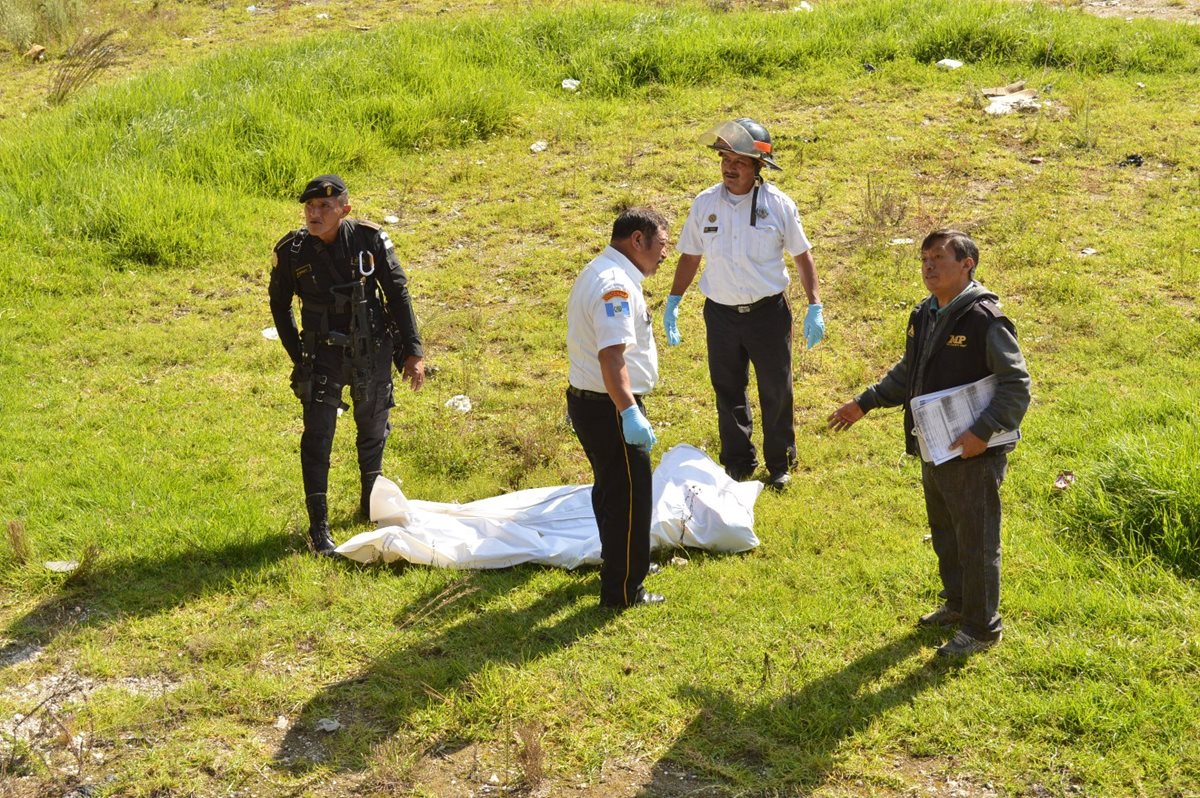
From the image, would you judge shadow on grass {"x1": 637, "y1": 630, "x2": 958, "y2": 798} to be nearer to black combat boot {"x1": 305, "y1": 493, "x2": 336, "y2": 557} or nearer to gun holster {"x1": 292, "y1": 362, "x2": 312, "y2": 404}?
black combat boot {"x1": 305, "y1": 493, "x2": 336, "y2": 557}

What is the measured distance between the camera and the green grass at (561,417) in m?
4.37

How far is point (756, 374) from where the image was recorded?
648 cm

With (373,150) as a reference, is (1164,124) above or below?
below

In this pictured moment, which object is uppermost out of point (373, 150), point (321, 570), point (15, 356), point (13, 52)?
point (13, 52)

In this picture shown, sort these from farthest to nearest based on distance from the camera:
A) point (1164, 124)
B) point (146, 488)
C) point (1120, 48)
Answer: point (1120, 48), point (1164, 124), point (146, 488)

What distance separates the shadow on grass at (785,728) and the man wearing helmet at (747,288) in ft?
6.23

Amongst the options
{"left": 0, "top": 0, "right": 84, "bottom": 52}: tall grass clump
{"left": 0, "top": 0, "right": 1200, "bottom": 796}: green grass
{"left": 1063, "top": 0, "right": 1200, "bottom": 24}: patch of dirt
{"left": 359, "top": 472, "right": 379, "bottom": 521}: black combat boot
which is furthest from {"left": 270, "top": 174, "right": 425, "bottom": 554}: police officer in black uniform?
{"left": 0, "top": 0, "right": 84, "bottom": 52}: tall grass clump

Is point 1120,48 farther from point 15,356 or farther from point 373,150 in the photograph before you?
point 15,356

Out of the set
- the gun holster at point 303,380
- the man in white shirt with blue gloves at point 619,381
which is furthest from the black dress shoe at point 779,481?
the gun holster at point 303,380

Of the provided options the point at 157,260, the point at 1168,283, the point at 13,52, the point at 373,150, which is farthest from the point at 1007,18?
the point at 13,52

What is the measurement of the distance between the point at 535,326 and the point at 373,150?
3525mm

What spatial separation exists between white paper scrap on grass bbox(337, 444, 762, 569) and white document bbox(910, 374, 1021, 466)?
151cm

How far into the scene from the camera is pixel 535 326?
8.45 metres

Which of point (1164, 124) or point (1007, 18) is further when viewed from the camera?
point (1007, 18)
